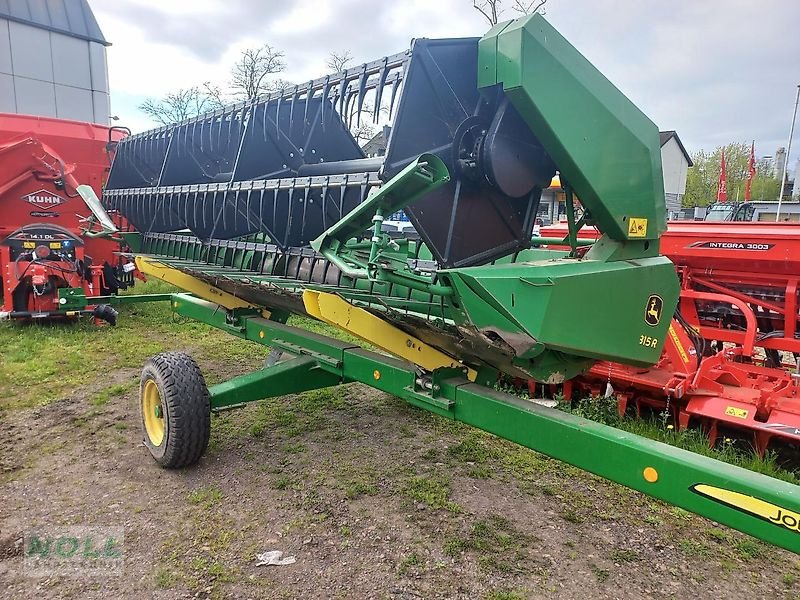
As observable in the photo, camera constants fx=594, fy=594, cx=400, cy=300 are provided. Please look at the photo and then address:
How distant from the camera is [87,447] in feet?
14.0

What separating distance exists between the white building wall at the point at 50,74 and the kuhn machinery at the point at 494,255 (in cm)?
1773

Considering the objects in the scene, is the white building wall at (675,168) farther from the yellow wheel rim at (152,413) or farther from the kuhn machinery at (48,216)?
the yellow wheel rim at (152,413)

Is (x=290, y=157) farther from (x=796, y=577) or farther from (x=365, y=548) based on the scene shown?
(x=796, y=577)

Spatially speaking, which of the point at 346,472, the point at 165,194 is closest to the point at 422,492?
the point at 346,472

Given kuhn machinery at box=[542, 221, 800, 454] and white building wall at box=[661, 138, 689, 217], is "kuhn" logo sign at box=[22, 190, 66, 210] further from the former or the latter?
white building wall at box=[661, 138, 689, 217]

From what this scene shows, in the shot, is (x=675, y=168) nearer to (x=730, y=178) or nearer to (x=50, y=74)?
(x=730, y=178)

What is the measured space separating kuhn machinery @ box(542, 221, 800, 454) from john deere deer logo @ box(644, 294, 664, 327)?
84 cm

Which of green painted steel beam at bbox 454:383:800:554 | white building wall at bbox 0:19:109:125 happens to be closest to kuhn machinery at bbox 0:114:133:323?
green painted steel beam at bbox 454:383:800:554

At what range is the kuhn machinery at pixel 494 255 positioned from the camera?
88.4 inches

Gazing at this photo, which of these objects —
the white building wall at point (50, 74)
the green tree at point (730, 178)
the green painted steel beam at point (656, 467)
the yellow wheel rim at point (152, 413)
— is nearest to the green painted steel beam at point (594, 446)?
the green painted steel beam at point (656, 467)

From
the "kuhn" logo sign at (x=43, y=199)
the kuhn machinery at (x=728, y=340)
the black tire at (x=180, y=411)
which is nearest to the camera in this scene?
the black tire at (x=180, y=411)

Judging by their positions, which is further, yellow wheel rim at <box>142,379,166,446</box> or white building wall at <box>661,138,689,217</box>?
white building wall at <box>661,138,689,217</box>

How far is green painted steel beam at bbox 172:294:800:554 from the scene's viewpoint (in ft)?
5.92

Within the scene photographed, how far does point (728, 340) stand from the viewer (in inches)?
189
